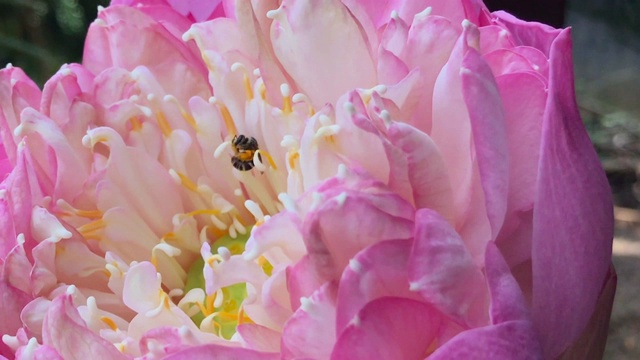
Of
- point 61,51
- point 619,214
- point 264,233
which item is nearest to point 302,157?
point 264,233

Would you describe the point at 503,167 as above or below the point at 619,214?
above

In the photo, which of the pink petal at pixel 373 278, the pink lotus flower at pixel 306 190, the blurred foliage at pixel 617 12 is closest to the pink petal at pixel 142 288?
the pink lotus flower at pixel 306 190

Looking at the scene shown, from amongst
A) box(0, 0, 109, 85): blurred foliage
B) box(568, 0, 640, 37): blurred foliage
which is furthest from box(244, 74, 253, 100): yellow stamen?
box(568, 0, 640, 37): blurred foliage

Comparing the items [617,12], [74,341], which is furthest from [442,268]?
[617,12]

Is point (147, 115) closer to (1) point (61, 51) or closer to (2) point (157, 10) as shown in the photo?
(2) point (157, 10)

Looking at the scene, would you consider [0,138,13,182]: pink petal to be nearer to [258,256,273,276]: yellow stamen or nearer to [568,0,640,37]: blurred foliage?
[258,256,273,276]: yellow stamen

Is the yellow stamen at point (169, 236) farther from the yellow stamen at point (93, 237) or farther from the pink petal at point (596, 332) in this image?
the pink petal at point (596, 332)

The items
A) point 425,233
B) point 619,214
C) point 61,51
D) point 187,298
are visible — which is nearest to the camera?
point 425,233
